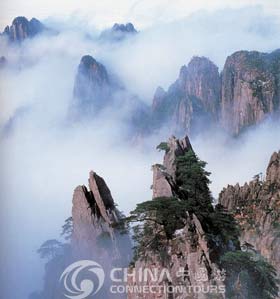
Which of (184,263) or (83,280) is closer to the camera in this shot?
(184,263)

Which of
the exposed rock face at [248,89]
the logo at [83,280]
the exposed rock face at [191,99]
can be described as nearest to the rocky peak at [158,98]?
the exposed rock face at [191,99]

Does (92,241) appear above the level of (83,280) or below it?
above

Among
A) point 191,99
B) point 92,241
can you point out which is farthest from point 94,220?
point 191,99

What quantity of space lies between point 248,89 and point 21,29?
2.44m

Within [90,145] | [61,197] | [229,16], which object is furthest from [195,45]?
[61,197]

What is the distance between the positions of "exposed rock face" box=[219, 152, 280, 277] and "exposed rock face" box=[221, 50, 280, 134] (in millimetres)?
463

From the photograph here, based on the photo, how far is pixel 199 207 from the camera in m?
5.45

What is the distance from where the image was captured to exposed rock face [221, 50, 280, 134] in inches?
251

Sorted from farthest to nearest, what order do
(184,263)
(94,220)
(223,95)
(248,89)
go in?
(248,89)
(223,95)
(94,220)
(184,263)

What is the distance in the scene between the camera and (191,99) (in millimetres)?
6398

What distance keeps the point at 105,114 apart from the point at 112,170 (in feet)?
1.79

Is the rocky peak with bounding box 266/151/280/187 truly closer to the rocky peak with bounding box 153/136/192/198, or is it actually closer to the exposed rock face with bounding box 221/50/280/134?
the exposed rock face with bounding box 221/50/280/134

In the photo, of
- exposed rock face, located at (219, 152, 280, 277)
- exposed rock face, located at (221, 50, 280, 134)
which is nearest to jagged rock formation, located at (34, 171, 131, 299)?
exposed rock face, located at (219, 152, 280, 277)

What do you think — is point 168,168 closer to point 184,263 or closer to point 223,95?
point 184,263
